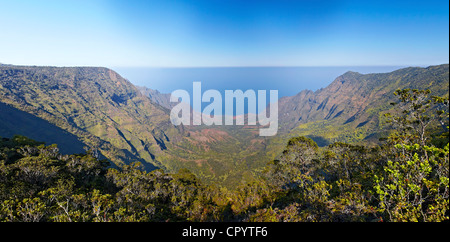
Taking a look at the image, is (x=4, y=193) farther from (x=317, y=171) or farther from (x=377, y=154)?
(x=377, y=154)

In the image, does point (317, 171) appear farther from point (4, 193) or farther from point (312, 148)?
point (4, 193)

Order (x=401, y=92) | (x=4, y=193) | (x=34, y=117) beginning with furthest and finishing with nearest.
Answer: (x=34, y=117), (x=4, y=193), (x=401, y=92)

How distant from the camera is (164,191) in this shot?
35.0 meters

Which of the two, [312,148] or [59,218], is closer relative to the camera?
[59,218]
